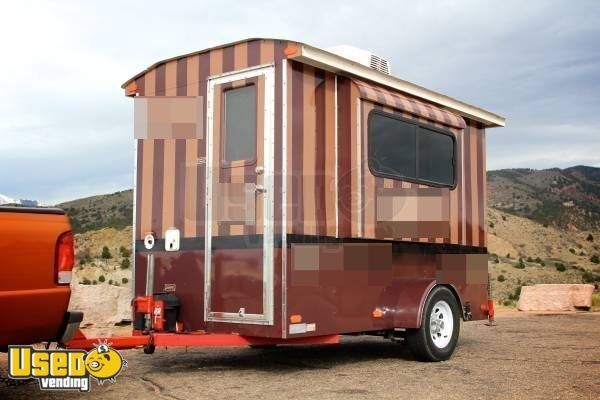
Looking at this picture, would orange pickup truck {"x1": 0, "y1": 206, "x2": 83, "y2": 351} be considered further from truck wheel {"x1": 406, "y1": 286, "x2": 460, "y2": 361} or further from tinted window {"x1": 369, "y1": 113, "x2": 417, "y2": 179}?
truck wheel {"x1": 406, "y1": 286, "x2": 460, "y2": 361}

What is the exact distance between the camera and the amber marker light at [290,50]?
6777 millimetres

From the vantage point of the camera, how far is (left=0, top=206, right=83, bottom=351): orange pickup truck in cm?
452

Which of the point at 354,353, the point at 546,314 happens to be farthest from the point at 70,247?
the point at 546,314

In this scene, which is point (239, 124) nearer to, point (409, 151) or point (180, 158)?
point (180, 158)

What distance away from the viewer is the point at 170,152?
24.8 ft

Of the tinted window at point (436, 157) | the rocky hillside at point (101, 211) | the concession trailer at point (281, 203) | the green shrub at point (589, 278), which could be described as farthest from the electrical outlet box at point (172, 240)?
the rocky hillside at point (101, 211)

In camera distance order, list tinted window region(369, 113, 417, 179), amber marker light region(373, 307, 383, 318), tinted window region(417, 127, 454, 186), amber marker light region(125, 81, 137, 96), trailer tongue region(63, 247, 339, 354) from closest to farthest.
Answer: trailer tongue region(63, 247, 339, 354) < amber marker light region(373, 307, 383, 318) < tinted window region(369, 113, 417, 179) < amber marker light region(125, 81, 137, 96) < tinted window region(417, 127, 454, 186)

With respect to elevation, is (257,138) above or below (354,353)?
above

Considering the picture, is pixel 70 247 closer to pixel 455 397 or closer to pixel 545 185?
pixel 455 397

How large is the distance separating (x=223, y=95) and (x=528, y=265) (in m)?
36.2

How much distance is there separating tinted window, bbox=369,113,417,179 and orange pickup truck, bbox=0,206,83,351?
372 cm

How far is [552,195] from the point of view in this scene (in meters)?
71.2

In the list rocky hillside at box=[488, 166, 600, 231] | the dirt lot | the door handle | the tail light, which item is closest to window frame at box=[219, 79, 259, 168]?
the door handle

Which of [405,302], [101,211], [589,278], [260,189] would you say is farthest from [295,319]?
[101,211]
